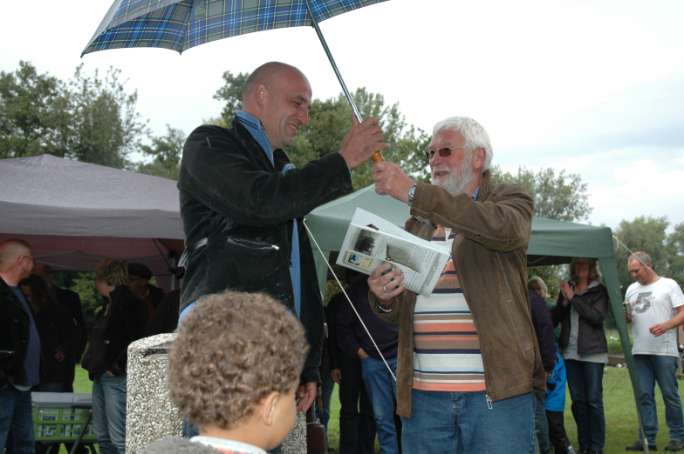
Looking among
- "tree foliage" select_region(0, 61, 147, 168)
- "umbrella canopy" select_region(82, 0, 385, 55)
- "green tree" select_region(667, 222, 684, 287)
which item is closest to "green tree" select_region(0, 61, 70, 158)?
"tree foliage" select_region(0, 61, 147, 168)

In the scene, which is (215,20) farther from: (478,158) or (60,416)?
(60,416)

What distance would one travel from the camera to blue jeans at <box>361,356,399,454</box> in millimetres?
7766

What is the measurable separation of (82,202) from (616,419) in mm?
8154

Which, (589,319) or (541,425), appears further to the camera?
(589,319)

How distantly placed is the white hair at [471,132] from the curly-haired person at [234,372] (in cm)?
195

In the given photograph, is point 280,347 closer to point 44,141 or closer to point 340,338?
point 340,338

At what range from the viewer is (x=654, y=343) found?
934 cm

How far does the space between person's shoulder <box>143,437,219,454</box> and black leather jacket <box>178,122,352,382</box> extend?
103 cm

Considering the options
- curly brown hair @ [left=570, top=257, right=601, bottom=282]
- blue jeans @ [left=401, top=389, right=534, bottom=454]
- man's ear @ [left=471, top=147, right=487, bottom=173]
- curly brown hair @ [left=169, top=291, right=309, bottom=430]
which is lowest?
blue jeans @ [left=401, top=389, right=534, bottom=454]

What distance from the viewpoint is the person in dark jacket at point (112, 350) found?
7.24m

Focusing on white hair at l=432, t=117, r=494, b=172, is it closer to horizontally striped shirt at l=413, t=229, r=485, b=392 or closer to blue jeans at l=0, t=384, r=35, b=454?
horizontally striped shirt at l=413, t=229, r=485, b=392

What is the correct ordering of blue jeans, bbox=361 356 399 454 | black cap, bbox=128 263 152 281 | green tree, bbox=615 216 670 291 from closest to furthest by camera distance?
blue jeans, bbox=361 356 399 454
black cap, bbox=128 263 152 281
green tree, bbox=615 216 670 291

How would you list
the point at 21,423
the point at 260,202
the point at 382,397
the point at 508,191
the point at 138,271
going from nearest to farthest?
the point at 260,202
the point at 508,191
the point at 21,423
the point at 382,397
the point at 138,271

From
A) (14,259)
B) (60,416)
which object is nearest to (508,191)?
(14,259)
